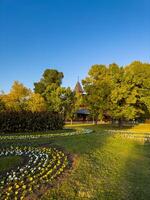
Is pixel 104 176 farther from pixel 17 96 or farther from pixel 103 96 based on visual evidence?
pixel 17 96

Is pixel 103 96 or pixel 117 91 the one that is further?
pixel 103 96

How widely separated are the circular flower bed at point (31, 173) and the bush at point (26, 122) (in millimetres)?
9106

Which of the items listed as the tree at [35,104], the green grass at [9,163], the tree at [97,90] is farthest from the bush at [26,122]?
the tree at [97,90]

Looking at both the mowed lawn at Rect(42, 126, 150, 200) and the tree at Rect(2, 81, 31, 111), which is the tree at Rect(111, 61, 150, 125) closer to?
the tree at Rect(2, 81, 31, 111)

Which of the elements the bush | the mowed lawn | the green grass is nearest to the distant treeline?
the bush

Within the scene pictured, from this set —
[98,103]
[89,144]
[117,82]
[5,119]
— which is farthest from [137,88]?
[89,144]

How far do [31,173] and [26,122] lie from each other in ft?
44.4

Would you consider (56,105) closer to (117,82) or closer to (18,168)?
(117,82)

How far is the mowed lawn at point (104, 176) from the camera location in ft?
23.2

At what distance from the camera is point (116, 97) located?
43219mm

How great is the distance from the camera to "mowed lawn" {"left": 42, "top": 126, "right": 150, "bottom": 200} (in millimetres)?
7062

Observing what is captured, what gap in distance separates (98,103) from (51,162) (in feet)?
120

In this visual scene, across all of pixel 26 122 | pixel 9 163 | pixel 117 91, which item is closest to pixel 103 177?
pixel 9 163

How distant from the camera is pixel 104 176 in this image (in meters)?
8.60
